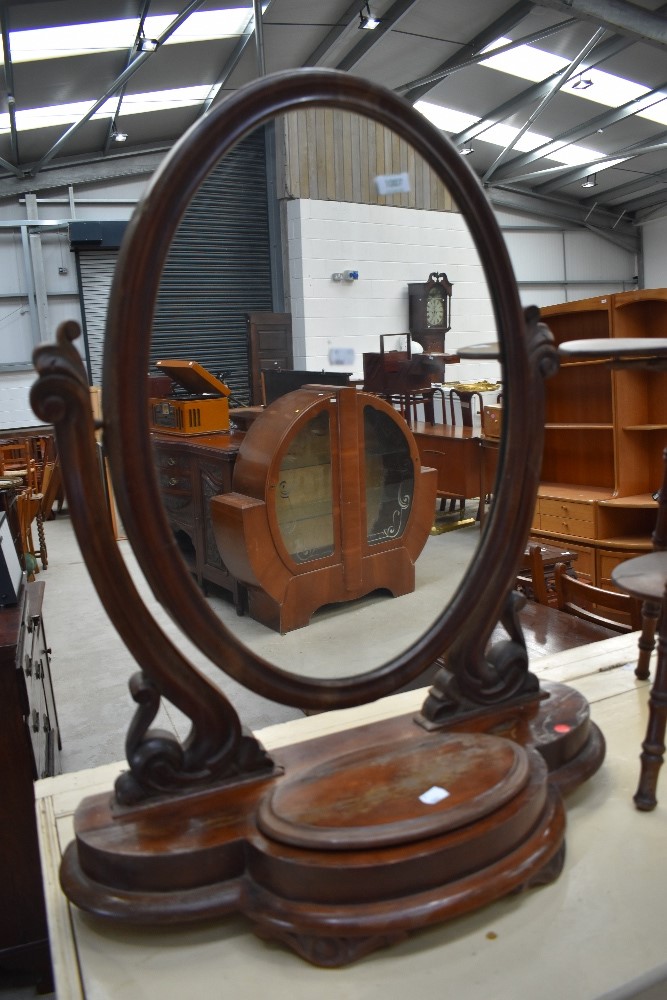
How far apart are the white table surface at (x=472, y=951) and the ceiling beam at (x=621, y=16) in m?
5.33

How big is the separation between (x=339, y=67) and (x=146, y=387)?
6.18 metres

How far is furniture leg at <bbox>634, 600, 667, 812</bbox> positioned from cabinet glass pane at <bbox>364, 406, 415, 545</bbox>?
0.36 metres

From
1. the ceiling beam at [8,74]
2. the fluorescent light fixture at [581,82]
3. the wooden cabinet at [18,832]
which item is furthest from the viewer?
the fluorescent light fixture at [581,82]

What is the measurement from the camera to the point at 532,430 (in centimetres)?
100

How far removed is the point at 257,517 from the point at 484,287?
1.30 feet

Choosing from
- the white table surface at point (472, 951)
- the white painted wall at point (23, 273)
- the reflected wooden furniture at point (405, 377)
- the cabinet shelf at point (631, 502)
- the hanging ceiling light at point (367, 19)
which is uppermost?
the hanging ceiling light at point (367, 19)

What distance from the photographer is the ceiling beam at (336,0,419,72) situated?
545 cm

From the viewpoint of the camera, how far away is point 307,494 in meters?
1.07

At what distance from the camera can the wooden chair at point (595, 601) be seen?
177 centimetres

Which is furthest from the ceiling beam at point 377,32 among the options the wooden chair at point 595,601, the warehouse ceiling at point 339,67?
the wooden chair at point 595,601

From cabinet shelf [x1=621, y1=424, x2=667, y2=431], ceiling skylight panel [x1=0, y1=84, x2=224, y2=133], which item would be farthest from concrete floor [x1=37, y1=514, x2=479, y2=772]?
ceiling skylight panel [x1=0, y1=84, x2=224, y2=133]

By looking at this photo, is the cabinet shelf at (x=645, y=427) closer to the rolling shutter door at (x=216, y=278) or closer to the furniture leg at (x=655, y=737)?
the rolling shutter door at (x=216, y=278)

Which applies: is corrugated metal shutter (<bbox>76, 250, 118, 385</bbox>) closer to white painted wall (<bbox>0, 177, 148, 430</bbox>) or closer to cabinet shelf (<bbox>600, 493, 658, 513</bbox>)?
cabinet shelf (<bbox>600, 493, 658, 513</bbox>)

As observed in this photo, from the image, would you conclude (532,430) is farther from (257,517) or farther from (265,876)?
(265,876)
